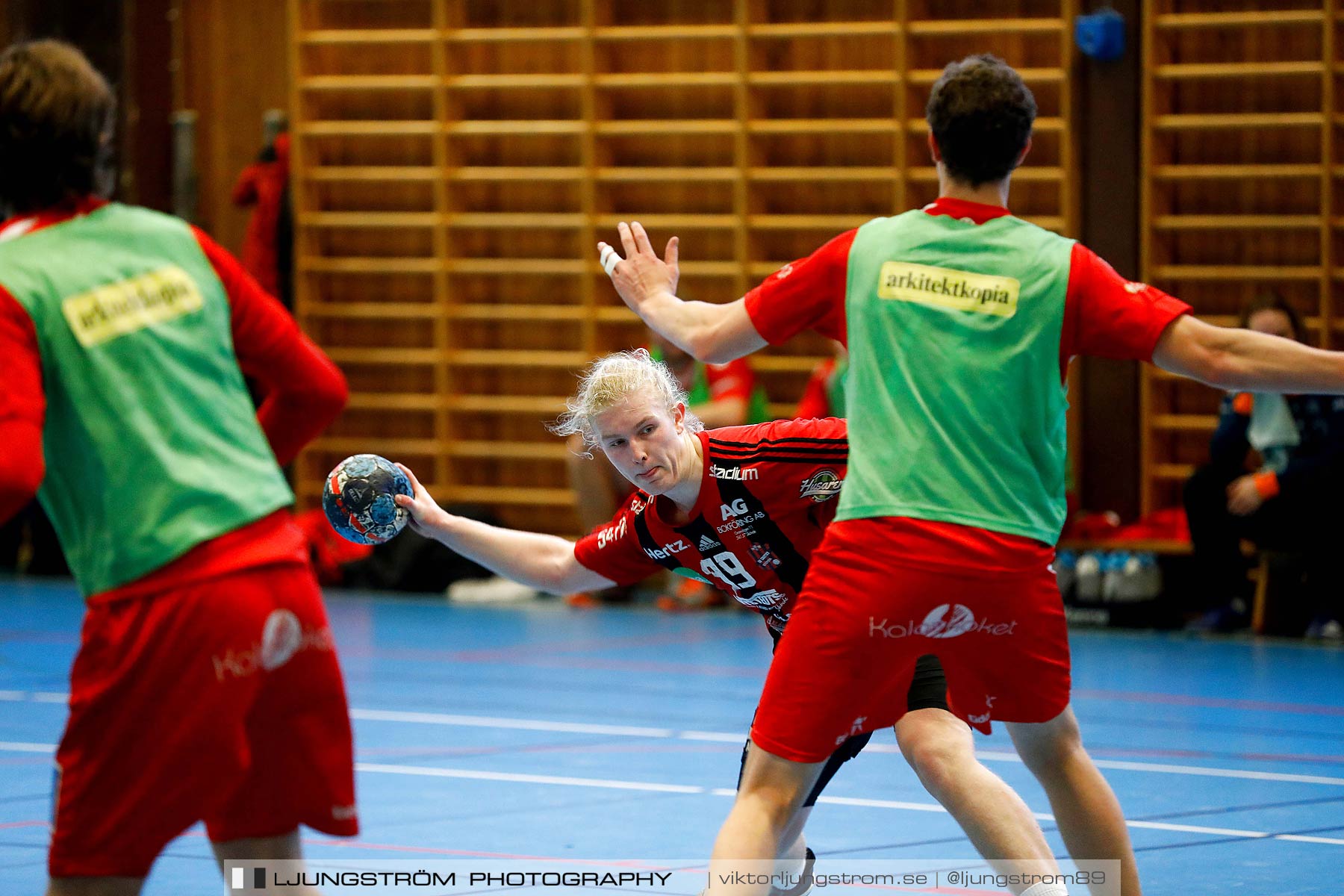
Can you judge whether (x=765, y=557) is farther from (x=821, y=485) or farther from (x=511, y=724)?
(x=511, y=724)

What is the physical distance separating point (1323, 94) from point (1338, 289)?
1032 millimetres

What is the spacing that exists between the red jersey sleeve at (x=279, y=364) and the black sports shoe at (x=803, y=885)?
173cm

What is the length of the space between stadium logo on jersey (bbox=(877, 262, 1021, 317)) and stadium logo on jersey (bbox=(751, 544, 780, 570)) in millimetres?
880

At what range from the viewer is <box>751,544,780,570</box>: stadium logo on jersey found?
12.9ft

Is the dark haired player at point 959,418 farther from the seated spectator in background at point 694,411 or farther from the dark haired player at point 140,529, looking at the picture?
the seated spectator in background at point 694,411

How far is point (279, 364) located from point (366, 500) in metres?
0.99

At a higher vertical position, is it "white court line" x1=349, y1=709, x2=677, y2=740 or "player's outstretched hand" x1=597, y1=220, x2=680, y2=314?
"player's outstretched hand" x1=597, y1=220, x2=680, y2=314

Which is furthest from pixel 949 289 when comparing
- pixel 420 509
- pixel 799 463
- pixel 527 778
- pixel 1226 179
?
pixel 1226 179

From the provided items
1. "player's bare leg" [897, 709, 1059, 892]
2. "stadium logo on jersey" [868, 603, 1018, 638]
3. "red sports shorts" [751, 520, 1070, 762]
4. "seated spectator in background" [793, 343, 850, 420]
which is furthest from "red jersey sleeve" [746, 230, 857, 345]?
"seated spectator in background" [793, 343, 850, 420]

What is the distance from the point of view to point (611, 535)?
3.99 meters

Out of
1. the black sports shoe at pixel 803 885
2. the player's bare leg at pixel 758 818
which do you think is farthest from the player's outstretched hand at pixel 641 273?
the black sports shoe at pixel 803 885

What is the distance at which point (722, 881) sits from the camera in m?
3.15

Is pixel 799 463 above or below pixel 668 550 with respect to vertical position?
above

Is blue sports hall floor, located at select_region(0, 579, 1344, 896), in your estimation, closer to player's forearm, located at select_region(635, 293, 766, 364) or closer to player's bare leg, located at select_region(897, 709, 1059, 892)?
player's bare leg, located at select_region(897, 709, 1059, 892)
